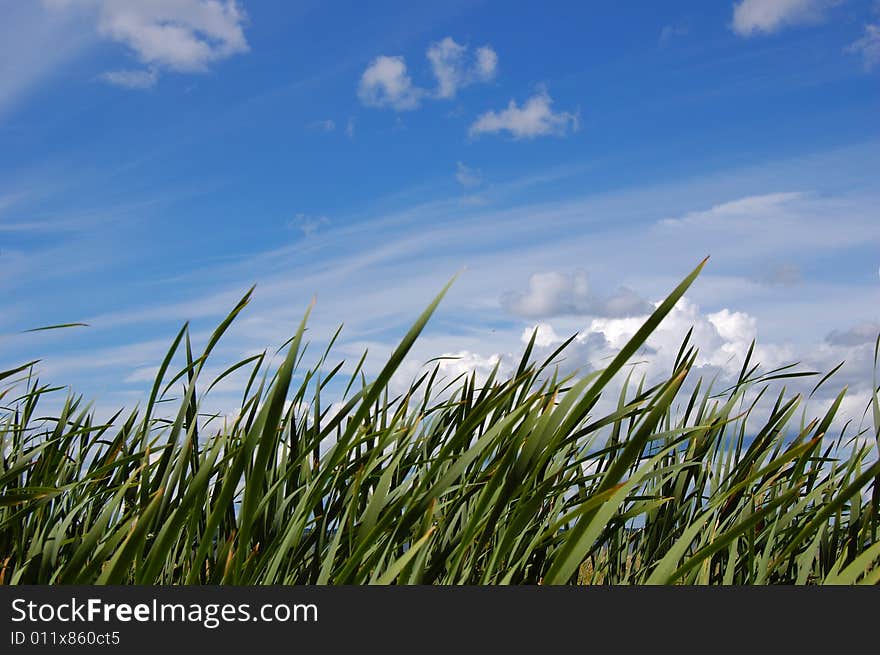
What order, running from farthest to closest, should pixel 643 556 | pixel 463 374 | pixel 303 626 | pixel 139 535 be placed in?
pixel 463 374 → pixel 643 556 → pixel 303 626 → pixel 139 535

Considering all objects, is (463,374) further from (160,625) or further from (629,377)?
(160,625)

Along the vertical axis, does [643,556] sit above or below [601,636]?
above

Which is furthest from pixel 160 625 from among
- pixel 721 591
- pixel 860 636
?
pixel 860 636

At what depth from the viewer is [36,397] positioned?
2359 millimetres

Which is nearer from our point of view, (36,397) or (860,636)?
(860,636)

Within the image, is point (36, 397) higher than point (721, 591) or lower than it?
higher

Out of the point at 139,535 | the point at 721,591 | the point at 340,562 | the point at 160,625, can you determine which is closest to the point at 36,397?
the point at 340,562

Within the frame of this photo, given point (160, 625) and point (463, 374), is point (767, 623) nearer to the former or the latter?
point (160, 625)

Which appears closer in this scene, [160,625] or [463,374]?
[160,625]

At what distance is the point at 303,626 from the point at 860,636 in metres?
0.90

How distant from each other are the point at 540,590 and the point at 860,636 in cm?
53

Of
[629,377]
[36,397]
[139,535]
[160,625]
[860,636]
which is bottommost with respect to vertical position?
[860,636]

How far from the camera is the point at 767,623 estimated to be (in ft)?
4.06

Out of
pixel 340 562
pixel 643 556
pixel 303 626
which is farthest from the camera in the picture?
pixel 643 556
